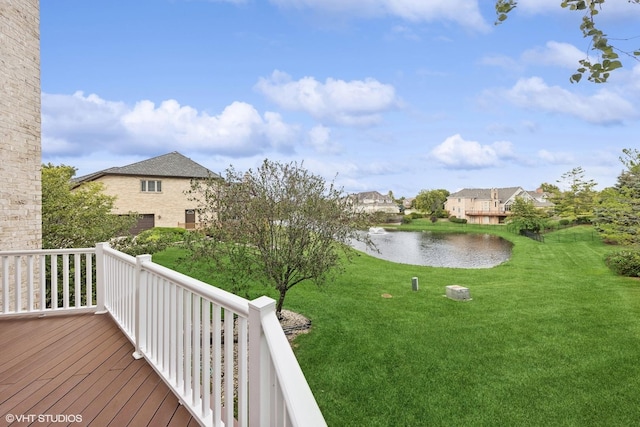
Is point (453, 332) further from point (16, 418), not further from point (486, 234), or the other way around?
point (486, 234)

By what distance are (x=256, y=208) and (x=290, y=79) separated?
1508 cm

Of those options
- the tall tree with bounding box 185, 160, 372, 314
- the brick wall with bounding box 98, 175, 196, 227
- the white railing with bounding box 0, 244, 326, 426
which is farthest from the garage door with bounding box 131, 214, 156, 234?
the white railing with bounding box 0, 244, 326, 426

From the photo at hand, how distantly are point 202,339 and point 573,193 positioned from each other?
1178 inches

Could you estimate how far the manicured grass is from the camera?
4102 millimetres

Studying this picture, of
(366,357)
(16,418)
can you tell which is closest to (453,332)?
(366,357)

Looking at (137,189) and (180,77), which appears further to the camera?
(137,189)

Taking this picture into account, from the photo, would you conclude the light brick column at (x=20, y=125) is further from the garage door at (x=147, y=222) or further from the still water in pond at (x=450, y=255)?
the garage door at (x=147, y=222)

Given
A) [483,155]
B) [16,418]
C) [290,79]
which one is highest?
[290,79]

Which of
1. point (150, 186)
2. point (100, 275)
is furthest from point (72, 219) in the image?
point (150, 186)

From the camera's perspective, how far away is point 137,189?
25.0m

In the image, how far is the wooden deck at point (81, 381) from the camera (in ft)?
7.38

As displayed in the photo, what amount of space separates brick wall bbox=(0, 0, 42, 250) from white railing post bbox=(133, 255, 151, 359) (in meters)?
4.93

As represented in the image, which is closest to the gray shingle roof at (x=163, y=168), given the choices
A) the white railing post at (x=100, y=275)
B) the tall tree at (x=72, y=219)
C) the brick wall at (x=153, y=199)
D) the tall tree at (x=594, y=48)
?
the brick wall at (x=153, y=199)
